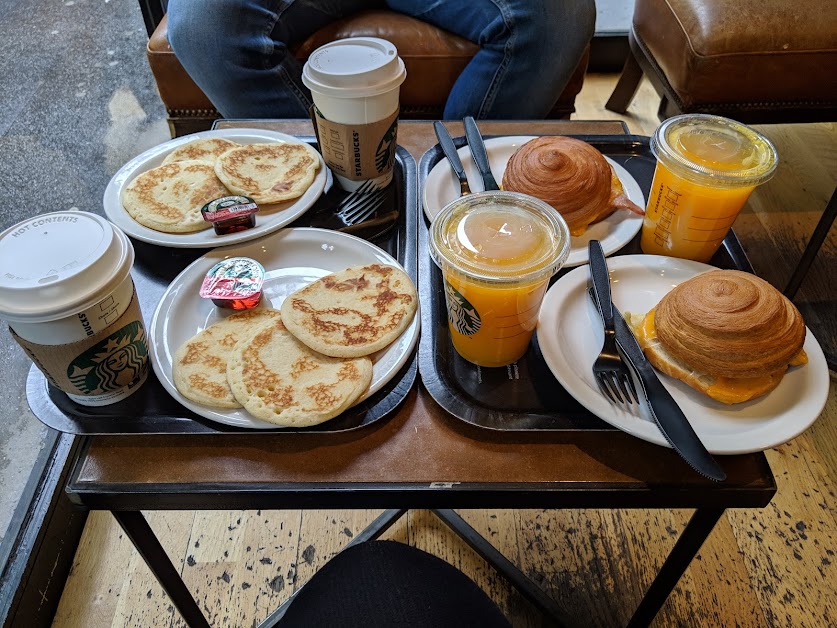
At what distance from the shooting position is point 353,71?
1.10 meters

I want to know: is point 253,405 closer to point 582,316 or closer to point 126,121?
point 582,316

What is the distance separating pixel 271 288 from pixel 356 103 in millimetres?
355

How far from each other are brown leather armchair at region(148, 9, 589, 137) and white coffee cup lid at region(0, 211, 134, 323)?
1406 millimetres

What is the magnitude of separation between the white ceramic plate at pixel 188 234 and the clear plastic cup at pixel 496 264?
0.39 meters

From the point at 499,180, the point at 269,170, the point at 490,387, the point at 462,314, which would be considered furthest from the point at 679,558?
the point at 269,170

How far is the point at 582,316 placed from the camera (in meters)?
1.01

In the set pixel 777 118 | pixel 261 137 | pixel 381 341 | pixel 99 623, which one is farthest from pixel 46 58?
pixel 777 118

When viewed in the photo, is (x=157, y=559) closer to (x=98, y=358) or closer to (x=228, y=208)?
(x=98, y=358)

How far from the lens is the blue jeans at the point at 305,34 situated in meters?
1.81

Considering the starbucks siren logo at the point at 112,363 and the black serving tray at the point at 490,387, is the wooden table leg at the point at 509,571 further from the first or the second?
the starbucks siren logo at the point at 112,363

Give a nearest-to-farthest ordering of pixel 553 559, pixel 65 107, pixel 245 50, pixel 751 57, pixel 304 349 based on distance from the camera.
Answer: pixel 304 349, pixel 553 559, pixel 245 50, pixel 751 57, pixel 65 107

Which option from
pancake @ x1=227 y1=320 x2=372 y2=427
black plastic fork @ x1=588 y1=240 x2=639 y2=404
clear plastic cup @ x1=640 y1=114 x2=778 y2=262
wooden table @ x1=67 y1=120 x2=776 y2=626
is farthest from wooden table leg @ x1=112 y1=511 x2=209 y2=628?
clear plastic cup @ x1=640 y1=114 x2=778 y2=262

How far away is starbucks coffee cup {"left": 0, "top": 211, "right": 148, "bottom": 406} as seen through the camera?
0.73m

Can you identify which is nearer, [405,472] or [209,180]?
[405,472]
